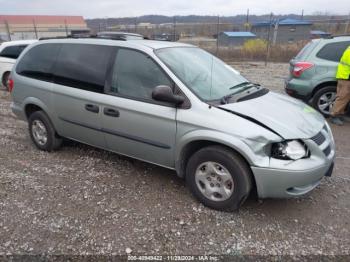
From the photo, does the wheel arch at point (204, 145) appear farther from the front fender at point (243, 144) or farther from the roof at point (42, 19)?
the roof at point (42, 19)

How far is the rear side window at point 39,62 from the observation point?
447 cm

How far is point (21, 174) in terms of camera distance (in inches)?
163

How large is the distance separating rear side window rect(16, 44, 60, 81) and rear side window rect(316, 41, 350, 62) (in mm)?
5275

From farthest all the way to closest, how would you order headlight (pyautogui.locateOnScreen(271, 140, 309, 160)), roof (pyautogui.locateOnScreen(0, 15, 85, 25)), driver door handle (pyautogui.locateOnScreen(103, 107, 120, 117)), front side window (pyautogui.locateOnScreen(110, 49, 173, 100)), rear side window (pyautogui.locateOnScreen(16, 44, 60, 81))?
roof (pyautogui.locateOnScreen(0, 15, 85, 25)) → rear side window (pyautogui.locateOnScreen(16, 44, 60, 81)) → driver door handle (pyautogui.locateOnScreen(103, 107, 120, 117)) → front side window (pyautogui.locateOnScreen(110, 49, 173, 100)) → headlight (pyautogui.locateOnScreen(271, 140, 309, 160))

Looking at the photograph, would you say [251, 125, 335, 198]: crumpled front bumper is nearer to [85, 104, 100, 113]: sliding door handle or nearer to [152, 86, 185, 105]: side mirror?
[152, 86, 185, 105]: side mirror

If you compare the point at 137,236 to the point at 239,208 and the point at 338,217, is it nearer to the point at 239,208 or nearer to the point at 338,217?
the point at 239,208

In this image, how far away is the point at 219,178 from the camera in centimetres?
317

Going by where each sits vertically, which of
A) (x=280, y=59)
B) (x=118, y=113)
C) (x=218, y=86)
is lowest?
(x=280, y=59)

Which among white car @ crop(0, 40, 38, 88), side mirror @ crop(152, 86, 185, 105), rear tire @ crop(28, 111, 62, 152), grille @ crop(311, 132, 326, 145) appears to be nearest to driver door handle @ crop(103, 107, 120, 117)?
side mirror @ crop(152, 86, 185, 105)

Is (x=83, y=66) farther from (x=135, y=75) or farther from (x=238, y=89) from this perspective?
(x=238, y=89)

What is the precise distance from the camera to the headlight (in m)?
2.88

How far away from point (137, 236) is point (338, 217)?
2.07m

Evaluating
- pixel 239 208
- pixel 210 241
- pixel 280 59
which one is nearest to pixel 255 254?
pixel 210 241

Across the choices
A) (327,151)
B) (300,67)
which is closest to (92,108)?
(327,151)
